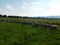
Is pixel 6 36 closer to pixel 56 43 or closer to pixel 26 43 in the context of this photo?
pixel 26 43

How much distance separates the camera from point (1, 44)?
54.6 feet

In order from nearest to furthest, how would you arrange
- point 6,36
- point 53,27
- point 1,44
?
point 1,44
point 6,36
point 53,27

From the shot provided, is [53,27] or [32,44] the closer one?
[32,44]

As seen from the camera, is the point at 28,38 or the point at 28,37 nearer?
the point at 28,38

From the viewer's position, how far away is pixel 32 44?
17.2 meters

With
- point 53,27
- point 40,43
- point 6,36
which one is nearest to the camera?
point 40,43

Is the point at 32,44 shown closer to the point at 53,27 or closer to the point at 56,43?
the point at 56,43

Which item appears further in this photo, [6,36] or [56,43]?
[6,36]

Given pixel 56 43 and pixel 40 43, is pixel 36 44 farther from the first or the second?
pixel 56 43

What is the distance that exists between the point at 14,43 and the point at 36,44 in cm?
271

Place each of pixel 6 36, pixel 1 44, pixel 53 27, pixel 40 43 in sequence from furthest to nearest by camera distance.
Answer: pixel 53 27
pixel 6 36
pixel 40 43
pixel 1 44

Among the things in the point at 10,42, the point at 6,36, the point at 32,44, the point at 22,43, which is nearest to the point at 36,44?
the point at 32,44

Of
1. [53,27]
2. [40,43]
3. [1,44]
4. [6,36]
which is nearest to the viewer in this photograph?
[1,44]

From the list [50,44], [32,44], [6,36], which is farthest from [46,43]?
[6,36]
